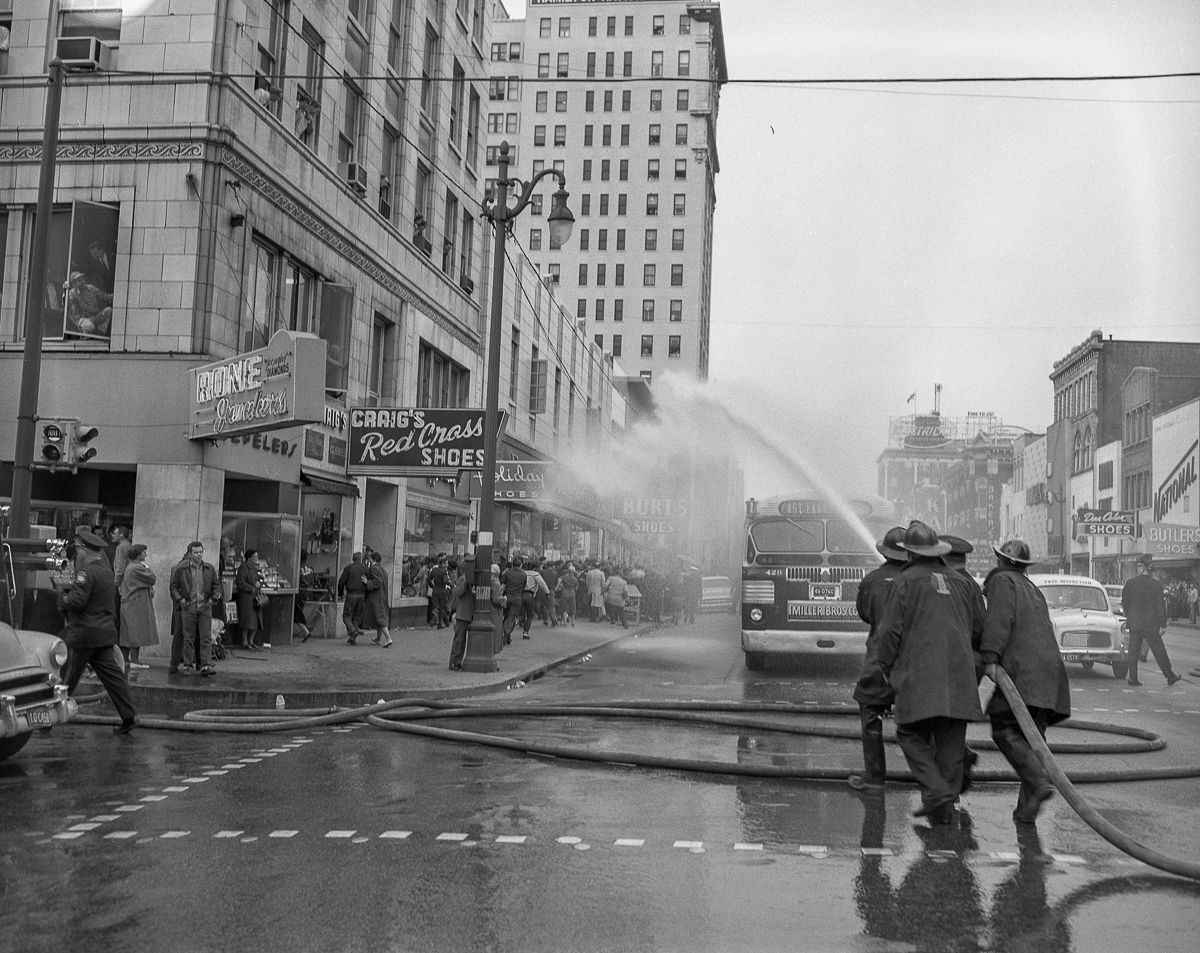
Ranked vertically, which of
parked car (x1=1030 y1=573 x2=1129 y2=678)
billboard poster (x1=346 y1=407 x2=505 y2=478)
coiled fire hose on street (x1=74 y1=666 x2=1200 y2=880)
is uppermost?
billboard poster (x1=346 y1=407 x2=505 y2=478)

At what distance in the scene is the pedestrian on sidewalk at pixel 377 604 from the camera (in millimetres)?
20203

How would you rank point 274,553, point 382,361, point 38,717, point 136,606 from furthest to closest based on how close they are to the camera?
point 382,361
point 274,553
point 136,606
point 38,717

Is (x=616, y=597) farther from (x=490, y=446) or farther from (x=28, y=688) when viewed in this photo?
(x=28, y=688)

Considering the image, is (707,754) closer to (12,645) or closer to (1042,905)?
(1042,905)

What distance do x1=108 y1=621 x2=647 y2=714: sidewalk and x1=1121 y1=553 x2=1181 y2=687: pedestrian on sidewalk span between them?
28.3 feet

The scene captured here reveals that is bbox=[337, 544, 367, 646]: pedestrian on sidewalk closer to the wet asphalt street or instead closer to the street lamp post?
the street lamp post

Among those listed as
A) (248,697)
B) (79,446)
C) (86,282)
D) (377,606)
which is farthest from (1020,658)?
(86,282)

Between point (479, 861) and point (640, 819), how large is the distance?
4.50 ft

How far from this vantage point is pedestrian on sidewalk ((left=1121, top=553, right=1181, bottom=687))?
17.3m

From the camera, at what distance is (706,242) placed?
345ft

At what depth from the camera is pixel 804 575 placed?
1748cm

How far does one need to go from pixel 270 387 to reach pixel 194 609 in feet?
9.69

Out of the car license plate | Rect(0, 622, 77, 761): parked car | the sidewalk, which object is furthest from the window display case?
the car license plate

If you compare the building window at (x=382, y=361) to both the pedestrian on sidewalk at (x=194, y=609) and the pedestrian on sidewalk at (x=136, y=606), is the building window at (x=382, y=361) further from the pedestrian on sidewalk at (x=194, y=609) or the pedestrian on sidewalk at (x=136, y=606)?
the pedestrian on sidewalk at (x=136, y=606)
